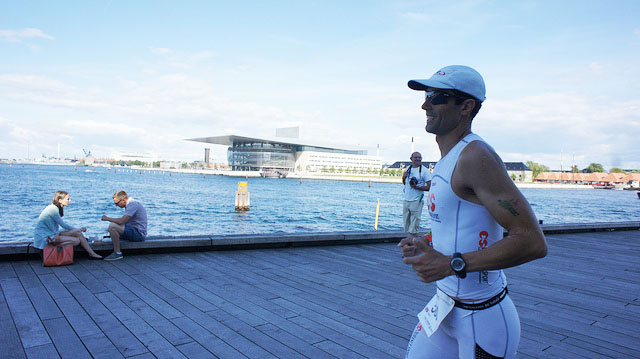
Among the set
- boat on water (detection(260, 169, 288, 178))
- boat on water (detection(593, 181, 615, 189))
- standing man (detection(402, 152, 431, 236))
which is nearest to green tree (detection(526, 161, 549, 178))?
boat on water (detection(593, 181, 615, 189))

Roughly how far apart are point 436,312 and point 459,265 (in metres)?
0.29

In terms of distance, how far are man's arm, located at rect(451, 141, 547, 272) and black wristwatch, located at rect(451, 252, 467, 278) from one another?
1cm

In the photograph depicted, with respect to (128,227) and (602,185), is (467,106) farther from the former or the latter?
(602,185)

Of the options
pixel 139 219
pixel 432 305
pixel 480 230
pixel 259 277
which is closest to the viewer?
pixel 480 230

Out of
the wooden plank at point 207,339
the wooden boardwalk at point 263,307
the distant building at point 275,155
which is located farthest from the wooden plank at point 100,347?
the distant building at point 275,155

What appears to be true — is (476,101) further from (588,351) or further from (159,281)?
(159,281)

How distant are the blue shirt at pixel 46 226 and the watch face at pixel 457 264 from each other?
5381mm

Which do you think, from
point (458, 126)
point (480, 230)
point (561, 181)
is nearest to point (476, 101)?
point (458, 126)

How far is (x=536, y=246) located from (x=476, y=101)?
0.55m

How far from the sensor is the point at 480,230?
139 centimetres

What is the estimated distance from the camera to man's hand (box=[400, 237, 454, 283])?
4.51 ft

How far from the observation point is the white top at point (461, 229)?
4.57 ft

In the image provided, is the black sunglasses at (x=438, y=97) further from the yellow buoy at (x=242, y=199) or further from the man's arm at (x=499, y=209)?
the yellow buoy at (x=242, y=199)

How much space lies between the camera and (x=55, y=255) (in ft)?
16.5
